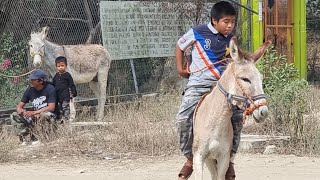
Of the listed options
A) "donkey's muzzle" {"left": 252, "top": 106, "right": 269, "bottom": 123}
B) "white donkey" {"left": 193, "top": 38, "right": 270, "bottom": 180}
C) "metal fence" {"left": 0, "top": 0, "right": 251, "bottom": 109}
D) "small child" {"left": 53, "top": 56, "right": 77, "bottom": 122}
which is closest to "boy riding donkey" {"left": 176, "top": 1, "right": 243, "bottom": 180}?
"white donkey" {"left": 193, "top": 38, "right": 270, "bottom": 180}

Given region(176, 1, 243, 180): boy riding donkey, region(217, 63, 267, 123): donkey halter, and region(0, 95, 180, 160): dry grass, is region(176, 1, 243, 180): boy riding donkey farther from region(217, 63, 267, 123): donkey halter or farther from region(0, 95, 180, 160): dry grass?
region(0, 95, 180, 160): dry grass

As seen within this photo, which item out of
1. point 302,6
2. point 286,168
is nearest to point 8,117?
point 286,168

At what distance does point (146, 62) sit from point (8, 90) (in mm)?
3697

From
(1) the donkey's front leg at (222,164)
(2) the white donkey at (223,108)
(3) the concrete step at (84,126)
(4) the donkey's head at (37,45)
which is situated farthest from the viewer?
(4) the donkey's head at (37,45)

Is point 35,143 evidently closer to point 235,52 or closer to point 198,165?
point 198,165

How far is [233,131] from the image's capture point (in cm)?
648

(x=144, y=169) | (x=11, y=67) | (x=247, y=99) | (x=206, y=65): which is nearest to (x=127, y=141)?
(x=144, y=169)

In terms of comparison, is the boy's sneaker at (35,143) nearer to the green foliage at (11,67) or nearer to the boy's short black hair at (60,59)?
the boy's short black hair at (60,59)

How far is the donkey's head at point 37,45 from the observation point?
40.9 feet

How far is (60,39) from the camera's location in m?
14.3

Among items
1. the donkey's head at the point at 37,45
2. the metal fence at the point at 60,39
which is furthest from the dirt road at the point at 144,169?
the metal fence at the point at 60,39

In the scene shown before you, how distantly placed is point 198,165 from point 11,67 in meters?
8.26

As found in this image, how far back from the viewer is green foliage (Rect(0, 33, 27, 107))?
528 inches

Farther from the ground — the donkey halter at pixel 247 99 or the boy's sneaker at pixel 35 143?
the donkey halter at pixel 247 99
